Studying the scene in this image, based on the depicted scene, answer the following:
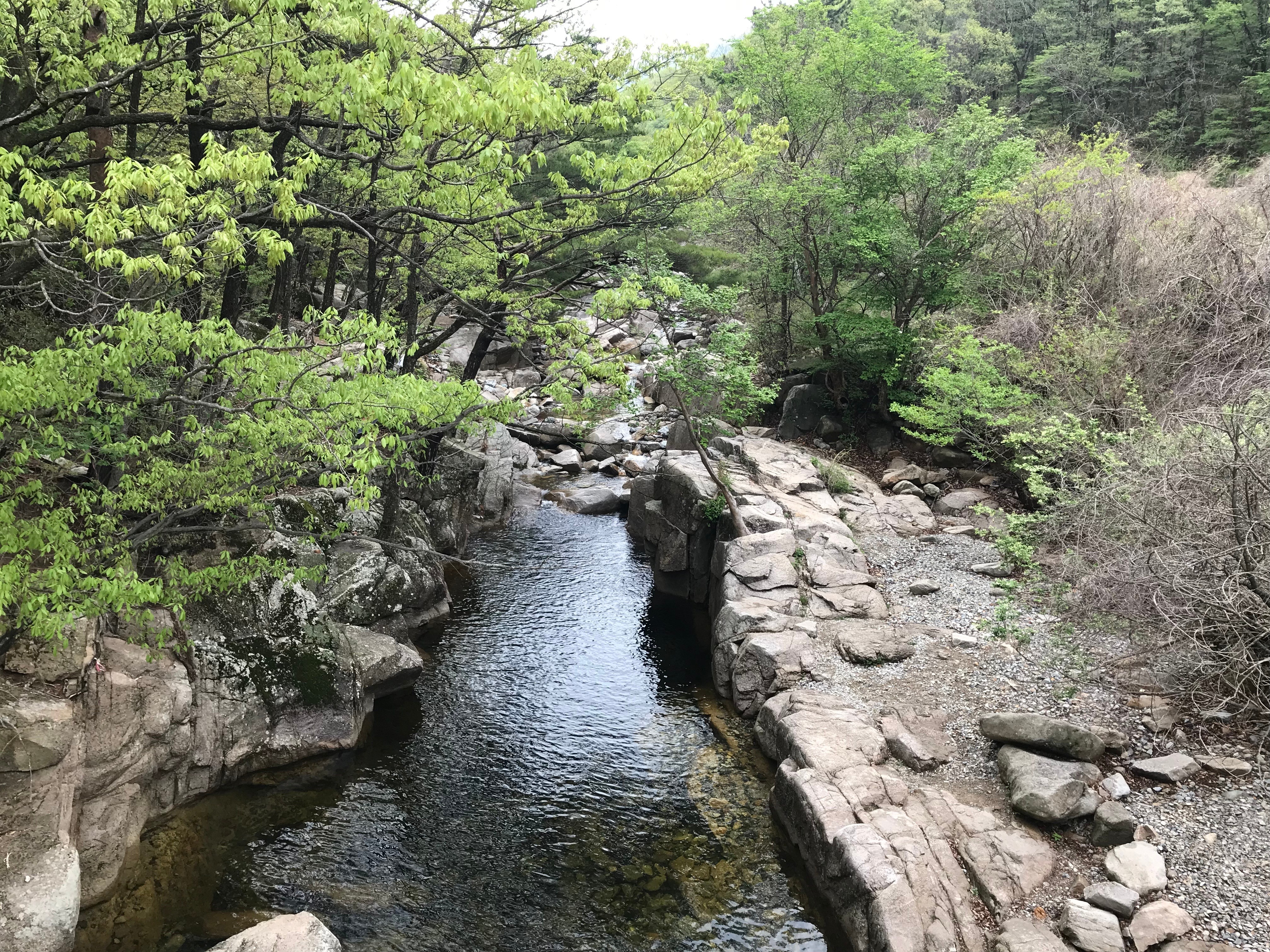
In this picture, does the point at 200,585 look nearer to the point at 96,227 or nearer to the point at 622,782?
the point at 96,227

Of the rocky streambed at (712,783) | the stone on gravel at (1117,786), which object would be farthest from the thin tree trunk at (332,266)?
the stone on gravel at (1117,786)

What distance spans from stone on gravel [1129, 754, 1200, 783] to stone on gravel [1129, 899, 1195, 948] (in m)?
1.79

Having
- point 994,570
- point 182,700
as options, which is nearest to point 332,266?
point 182,700

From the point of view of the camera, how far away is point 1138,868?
787cm

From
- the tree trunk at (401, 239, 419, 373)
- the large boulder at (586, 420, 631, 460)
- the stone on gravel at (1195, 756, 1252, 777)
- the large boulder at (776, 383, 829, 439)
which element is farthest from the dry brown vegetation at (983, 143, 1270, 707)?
the large boulder at (586, 420, 631, 460)

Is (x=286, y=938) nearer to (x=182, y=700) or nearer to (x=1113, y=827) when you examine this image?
(x=182, y=700)

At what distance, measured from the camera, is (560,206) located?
19.8m

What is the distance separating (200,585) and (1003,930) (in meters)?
9.92

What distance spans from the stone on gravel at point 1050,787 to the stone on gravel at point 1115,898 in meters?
0.98

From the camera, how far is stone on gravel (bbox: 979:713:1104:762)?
30.5 ft

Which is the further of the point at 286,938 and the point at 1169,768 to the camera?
the point at 1169,768

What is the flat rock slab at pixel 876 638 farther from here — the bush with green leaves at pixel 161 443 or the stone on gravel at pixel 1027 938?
the bush with green leaves at pixel 161 443

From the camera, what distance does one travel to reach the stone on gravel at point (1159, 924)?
23.4 feet

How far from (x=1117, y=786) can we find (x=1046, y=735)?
878mm
